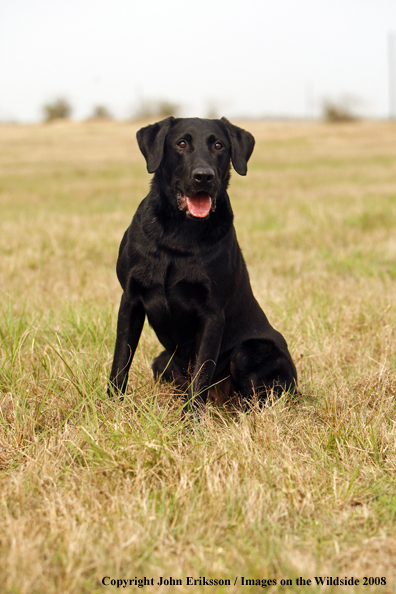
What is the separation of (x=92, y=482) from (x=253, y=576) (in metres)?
0.70

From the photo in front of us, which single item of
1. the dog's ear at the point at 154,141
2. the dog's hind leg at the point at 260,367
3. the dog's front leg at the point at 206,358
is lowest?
the dog's hind leg at the point at 260,367

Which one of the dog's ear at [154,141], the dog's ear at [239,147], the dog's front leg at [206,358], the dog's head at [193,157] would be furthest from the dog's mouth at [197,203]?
the dog's front leg at [206,358]

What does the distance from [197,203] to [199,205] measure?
0.6 inches

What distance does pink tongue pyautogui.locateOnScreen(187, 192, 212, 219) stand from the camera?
2.59 meters

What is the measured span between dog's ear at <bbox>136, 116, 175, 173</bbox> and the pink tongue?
0.85ft

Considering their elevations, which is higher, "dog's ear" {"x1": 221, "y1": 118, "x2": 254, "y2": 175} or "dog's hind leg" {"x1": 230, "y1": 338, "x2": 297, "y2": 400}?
"dog's ear" {"x1": 221, "y1": 118, "x2": 254, "y2": 175}

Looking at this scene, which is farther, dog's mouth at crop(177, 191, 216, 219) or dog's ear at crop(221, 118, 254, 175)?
dog's ear at crop(221, 118, 254, 175)

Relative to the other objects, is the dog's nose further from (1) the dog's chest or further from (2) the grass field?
(2) the grass field

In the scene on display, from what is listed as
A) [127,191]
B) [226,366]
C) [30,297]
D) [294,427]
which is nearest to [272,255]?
[30,297]

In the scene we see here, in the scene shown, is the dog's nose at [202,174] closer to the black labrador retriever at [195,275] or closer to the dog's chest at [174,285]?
the black labrador retriever at [195,275]

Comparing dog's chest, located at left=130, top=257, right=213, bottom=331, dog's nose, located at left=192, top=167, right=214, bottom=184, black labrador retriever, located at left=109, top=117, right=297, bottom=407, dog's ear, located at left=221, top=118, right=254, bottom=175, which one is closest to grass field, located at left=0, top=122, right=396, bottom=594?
black labrador retriever, located at left=109, top=117, right=297, bottom=407

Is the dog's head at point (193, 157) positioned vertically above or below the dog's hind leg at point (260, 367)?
above

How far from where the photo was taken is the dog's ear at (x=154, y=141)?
8.98 ft

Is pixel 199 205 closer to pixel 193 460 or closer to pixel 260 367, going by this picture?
pixel 260 367
